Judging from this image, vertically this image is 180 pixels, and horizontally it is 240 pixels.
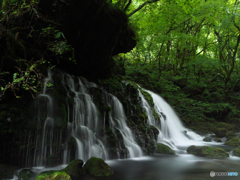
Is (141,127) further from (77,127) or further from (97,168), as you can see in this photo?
(97,168)

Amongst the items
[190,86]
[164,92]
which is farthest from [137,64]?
[190,86]

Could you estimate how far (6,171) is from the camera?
4945mm

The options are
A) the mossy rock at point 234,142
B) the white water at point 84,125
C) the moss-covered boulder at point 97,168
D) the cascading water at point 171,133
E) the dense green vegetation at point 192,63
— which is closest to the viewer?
the moss-covered boulder at point 97,168

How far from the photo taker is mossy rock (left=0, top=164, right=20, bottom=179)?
4.82m

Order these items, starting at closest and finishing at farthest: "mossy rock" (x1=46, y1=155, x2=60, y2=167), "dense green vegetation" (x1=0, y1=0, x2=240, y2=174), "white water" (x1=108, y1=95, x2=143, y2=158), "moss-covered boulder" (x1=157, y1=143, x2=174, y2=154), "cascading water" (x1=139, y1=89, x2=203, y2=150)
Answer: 1. "mossy rock" (x1=46, y1=155, x2=60, y2=167)
2. "dense green vegetation" (x1=0, y1=0, x2=240, y2=174)
3. "white water" (x1=108, y1=95, x2=143, y2=158)
4. "moss-covered boulder" (x1=157, y1=143, x2=174, y2=154)
5. "cascading water" (x1=139, y1=89, x2=203, y2=150)

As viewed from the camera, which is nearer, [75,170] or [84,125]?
[75,170]

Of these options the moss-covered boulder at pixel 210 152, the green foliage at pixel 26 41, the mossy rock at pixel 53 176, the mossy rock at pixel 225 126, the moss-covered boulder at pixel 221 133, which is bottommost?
the moss-covered boulder at pixel 210 152

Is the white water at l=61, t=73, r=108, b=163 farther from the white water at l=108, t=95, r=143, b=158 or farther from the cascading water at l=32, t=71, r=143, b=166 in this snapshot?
the white water at l=108, t=95, r=143, b=158

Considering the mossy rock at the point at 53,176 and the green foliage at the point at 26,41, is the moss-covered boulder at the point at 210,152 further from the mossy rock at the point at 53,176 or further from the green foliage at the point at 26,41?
the green foliage at the point at 26,41

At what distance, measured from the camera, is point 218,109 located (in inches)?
619

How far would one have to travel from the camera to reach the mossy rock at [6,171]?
15.8 feet

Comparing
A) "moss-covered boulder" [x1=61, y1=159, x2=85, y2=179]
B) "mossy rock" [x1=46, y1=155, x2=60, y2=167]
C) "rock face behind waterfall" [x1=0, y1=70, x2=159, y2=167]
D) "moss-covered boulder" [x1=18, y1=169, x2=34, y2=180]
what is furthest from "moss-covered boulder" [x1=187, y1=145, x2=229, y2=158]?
"moss-covered boulder" [x1=18, y1=169, x2=34, y2=180]

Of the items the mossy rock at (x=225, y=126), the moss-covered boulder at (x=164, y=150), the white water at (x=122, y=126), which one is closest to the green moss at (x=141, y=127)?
the white water at (x=122, y=126)

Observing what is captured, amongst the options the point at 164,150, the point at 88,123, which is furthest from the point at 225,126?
the point at 88,123
